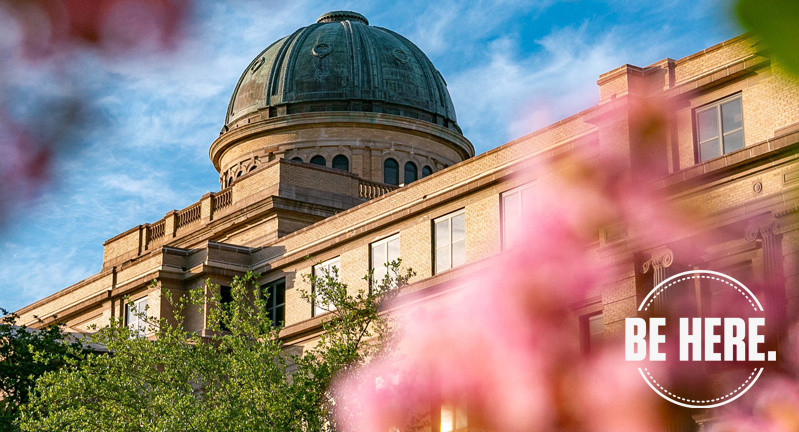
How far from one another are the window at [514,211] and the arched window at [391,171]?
115ft

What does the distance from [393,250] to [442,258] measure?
92.7 inches

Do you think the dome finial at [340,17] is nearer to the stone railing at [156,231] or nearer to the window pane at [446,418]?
the stone railing at [156,231]

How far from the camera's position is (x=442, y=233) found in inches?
1305

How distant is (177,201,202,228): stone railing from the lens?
5331 cm

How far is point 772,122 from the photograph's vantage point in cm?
2445

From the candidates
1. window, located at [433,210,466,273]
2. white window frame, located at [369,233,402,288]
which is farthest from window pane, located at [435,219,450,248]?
white window frame, located at [369,233,402,288]

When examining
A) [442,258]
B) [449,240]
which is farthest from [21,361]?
[449,240]

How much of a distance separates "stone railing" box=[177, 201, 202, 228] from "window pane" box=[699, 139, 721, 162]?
101 ft

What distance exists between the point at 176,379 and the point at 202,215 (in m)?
26.0

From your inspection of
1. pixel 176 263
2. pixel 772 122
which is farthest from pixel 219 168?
pixel 772 122

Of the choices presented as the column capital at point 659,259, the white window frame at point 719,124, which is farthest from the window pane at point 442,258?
the white window frame at point 719,124

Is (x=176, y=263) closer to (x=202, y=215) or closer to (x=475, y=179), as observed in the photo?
(x=202, y=215)

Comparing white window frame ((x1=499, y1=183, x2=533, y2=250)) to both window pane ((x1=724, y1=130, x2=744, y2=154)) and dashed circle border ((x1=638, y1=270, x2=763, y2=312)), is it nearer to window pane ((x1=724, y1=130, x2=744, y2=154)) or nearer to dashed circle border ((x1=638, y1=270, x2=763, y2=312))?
dashed circle border ((x1=638, y1=270, x2=763, y2=312))

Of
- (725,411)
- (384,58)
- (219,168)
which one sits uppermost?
(384,58)
